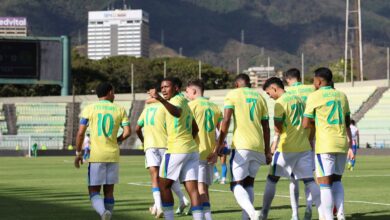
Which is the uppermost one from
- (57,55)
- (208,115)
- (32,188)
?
(57,55)

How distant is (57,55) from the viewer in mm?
74688

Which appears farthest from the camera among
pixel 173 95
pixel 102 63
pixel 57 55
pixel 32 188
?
pixel 102 63

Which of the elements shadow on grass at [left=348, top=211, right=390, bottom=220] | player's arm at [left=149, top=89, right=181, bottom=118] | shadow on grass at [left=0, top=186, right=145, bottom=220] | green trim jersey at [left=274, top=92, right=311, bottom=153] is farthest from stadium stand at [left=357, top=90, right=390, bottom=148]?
player's arm at [left=149, top=89, right=181, bottom=118]

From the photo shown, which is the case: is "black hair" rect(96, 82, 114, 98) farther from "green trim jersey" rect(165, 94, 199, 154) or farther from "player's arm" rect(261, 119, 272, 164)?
"player's arm" rect(261, 119, 272, 164)

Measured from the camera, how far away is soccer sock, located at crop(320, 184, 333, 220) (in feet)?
43.0

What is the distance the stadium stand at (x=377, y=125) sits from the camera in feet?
221

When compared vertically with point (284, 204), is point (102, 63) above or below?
above

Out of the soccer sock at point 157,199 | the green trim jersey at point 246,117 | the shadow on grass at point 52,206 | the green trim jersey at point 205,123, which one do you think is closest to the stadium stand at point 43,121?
the shadow on grass at point 52,206

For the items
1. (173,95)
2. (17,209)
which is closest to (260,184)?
(17,209)

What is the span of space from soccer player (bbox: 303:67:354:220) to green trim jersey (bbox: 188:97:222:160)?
7.58 ft

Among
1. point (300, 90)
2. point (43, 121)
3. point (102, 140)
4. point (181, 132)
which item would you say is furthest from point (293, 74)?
point (43, 121)

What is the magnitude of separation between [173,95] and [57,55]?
207 feet

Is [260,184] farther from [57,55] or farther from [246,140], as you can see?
[57,55]

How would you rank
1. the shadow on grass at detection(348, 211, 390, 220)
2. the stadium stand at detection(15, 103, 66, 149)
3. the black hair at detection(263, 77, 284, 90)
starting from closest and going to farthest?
the black hair at detection(263, 77, 284, 90)
the shadow on grass at detection(348, 211, 390, 220)
the stadium stand at detection(15, 103, 66, 149)
